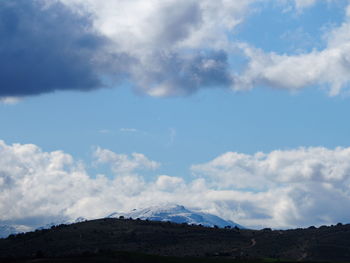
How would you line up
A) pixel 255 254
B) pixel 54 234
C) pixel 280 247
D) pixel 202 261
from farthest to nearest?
1. pixel 54 234
2. pixel 280 247
3. pixel 255 254
4. pixel 202 261

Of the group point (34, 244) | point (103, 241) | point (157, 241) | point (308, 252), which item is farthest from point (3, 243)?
point (308, 252)

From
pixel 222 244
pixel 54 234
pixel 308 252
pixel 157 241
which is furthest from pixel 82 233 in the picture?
pixel 308 252

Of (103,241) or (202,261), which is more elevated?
(103,241)

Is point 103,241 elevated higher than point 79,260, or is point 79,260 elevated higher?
point 103,241

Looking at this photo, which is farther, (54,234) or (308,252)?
(54,234)

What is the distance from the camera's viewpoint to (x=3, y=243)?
7677 inches

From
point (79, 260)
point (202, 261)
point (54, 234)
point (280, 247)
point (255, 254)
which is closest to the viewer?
point (79, 260)

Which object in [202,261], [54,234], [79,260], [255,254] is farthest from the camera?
[54,234]

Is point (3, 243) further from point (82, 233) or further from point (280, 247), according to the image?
point (280, 247)

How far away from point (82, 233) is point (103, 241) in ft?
40.7

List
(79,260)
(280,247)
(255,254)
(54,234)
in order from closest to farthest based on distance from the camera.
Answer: (79,260), (255,254), (280,247), (54,234)

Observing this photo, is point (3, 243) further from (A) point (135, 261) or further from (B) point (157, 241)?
(A) point (135, 261)

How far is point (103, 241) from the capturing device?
188125 mm

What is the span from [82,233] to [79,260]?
255 ft
